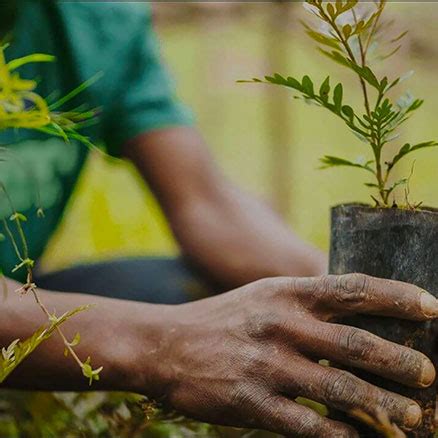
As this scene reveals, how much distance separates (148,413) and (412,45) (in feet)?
9.50

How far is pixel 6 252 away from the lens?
2.08m

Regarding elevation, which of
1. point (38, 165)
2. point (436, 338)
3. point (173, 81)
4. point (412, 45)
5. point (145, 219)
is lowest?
point (145, 219)

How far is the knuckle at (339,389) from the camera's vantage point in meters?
1.12

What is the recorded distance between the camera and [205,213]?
2.50 metres

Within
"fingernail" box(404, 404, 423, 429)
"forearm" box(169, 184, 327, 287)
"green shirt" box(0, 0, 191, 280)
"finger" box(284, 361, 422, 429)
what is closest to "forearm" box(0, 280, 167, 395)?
"finger" box(284, 361, 422, 429)

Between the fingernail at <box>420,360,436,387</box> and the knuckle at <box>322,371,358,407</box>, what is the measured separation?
95 millimetres

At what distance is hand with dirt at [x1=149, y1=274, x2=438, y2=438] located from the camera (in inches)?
43.9

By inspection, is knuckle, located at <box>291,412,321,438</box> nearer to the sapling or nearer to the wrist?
the sapling

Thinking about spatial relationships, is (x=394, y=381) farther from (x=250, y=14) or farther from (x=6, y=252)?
(x=250, y=14)

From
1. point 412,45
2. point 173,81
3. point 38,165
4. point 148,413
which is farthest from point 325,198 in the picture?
point 148,413

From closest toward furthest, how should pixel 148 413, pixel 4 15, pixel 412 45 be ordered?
pixel 148 413, pixel 4 15, pixel 412 45

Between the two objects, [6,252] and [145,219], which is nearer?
[6,252]

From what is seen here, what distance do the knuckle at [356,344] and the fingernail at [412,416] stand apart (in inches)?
3.7

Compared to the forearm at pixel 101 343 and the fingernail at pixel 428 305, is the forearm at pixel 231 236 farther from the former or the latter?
the fingernail at pixel 428 305
